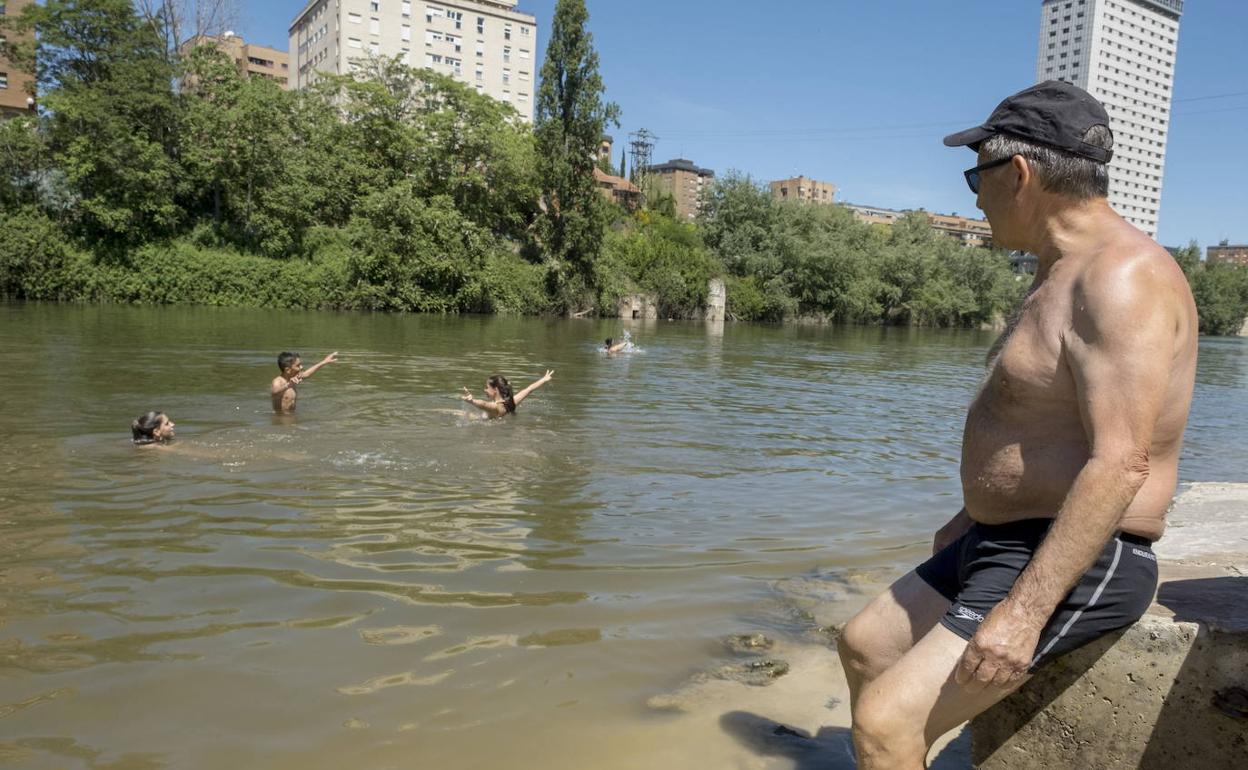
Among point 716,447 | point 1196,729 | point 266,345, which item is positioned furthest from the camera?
point 266,345

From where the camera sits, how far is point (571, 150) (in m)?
50.2

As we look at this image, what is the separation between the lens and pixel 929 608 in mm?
2697

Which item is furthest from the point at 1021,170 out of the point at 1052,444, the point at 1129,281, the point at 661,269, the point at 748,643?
the point at 661,269

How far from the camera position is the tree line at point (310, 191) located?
4325 cm

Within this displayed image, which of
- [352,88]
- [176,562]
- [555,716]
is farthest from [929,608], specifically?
[352,88]

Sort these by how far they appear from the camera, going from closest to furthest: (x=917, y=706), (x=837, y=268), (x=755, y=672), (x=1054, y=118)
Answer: (x=917, y=706)
(x=1054, y=118)
(x=755, y=672)
(x=837, y=268)

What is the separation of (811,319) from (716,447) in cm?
5249

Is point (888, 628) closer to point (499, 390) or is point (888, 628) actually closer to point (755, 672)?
point (755, 672)

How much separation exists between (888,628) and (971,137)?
1564 mm

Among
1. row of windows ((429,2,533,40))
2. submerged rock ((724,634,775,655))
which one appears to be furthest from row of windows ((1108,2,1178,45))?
submerged rock ((724,634,775,655))

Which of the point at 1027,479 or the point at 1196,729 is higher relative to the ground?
the point at 1027,479

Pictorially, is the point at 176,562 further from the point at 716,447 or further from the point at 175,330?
the point at 175,330

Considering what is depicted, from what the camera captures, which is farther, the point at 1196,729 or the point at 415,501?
the point at 415,501

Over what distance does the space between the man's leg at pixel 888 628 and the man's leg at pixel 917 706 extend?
9.8 inches
